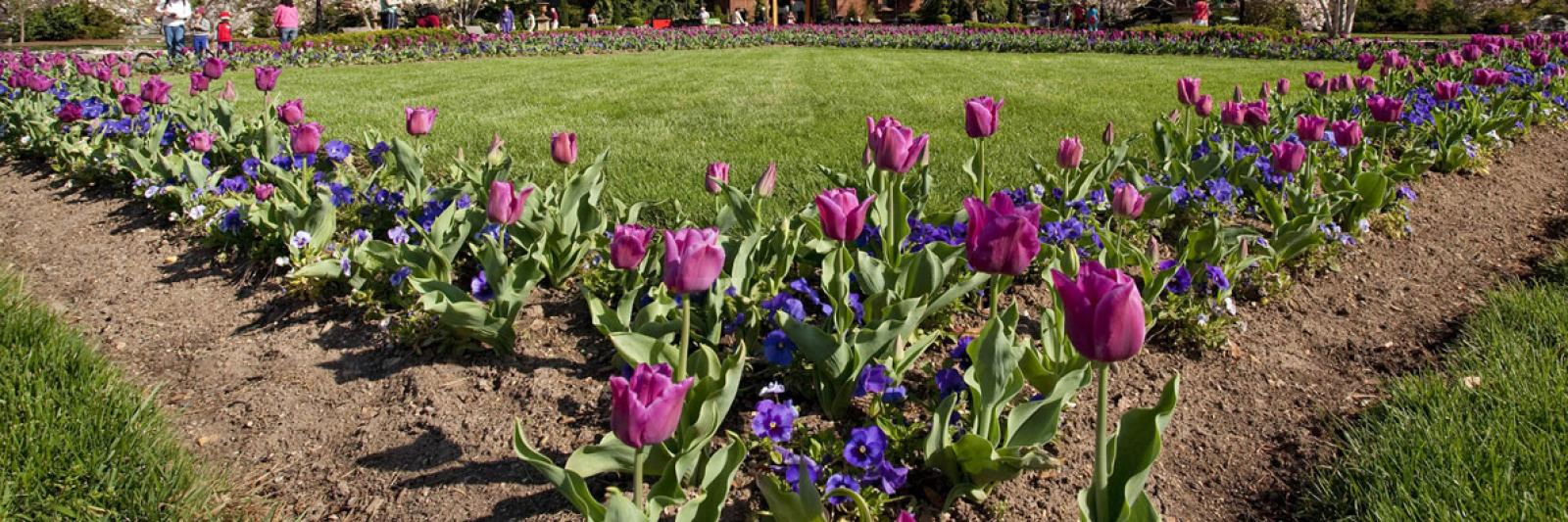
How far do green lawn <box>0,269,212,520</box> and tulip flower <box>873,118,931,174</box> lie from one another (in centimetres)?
181

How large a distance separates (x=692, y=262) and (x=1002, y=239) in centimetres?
56

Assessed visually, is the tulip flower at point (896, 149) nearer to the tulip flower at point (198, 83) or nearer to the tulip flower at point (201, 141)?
the tulip flower at point (201, 141)

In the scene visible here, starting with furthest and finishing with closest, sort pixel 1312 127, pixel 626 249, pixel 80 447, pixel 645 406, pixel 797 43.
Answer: pixel 797 43 < pixel 1312 127 < pixel 80 447 < pixel 626 249 < pixel 645 406

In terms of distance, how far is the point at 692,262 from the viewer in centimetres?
168

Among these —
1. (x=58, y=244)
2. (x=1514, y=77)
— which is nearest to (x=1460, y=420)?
(x=58, y=244)

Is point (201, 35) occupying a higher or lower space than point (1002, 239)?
higher

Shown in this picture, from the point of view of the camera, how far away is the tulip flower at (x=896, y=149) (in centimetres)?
242

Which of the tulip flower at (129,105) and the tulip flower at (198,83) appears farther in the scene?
the tulip flower at (198,83)

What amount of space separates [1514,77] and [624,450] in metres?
7.94

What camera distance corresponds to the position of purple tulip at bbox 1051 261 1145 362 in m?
1.27

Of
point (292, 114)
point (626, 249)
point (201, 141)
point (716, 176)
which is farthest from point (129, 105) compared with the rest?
point (626, 249)

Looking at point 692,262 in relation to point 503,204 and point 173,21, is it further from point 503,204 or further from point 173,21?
point 173,21

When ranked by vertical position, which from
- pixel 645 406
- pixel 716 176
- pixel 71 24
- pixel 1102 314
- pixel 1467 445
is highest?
pixel 71 24

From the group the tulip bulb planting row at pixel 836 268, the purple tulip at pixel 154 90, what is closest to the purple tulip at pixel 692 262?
the tulip bulb planting row at pixel 836 268
